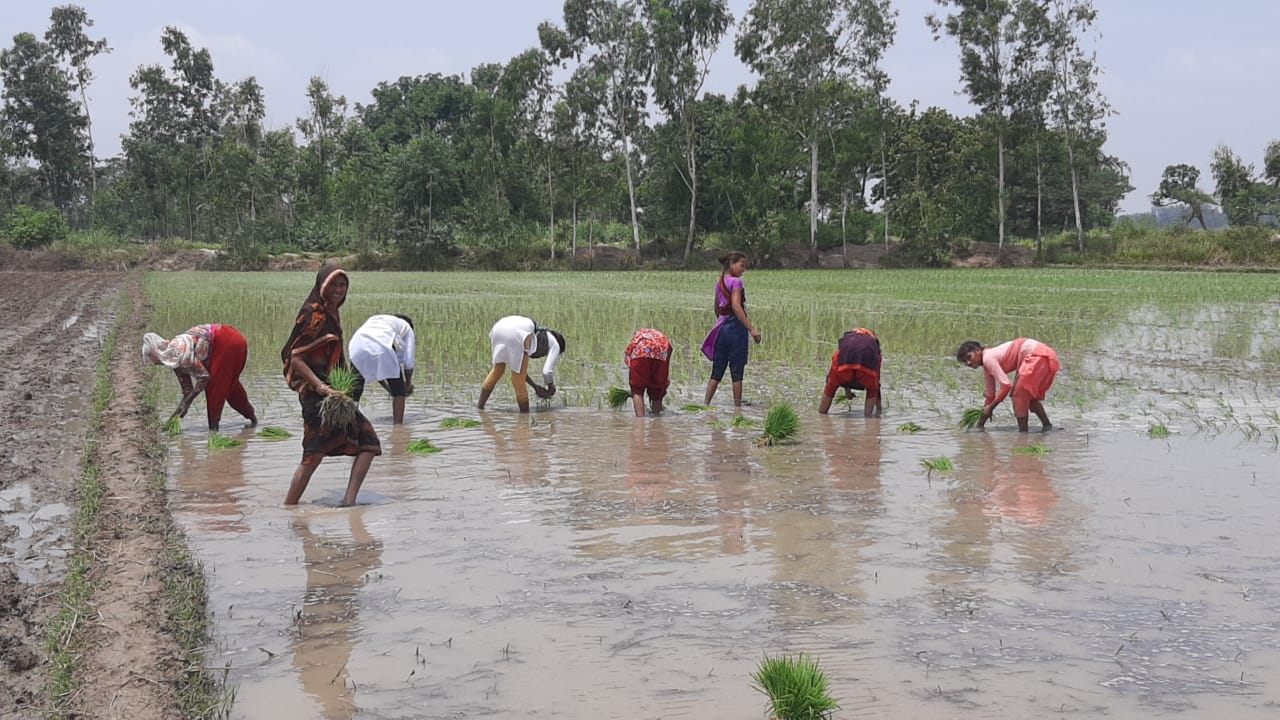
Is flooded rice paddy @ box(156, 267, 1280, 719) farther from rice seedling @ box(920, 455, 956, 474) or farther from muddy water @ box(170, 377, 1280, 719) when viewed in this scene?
rice seedling @ box(920, 455, 956, 474)

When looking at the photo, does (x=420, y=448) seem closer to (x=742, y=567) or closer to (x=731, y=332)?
(x=731, y=332)

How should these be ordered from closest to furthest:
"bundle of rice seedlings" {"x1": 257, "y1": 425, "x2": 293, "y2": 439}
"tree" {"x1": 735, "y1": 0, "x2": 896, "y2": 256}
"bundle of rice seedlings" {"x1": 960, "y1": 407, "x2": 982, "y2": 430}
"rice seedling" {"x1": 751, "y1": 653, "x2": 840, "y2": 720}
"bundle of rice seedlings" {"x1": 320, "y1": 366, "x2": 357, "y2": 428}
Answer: "rice seedling" {"x1": 751, "y1": 653, "x2": 840, "y2": 720} → "bundle of rice seedlings" {"x1": 320, "y1": 366, "x2": 357, "y2": 428} → "bundle of rice seedlings" {"x1": 257, "y1": 425, "x2": 293, "y2": 439} → "bundle of rice seedlings" {"x1": 960, "y1": 407, "x2": 982, "y2": 430} → "tree" {"x1": 735, "y1": 0, "x2": 896, "y2": 256}

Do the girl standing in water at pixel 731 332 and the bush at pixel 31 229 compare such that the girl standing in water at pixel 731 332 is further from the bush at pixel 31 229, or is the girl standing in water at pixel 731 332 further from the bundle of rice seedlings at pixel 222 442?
the bush at pixel 31 229

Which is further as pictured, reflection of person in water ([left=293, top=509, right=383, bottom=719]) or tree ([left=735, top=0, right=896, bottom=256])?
tree ([left=735, top=0, right=896, bottom=256])

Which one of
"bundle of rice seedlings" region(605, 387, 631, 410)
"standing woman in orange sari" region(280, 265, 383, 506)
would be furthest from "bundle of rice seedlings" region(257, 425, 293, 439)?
"bundle of rice seedlings" region(605, 387, 631, 410)

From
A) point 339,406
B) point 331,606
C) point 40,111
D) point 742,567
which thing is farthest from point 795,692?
point 40,111

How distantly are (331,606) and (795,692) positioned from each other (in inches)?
86.4

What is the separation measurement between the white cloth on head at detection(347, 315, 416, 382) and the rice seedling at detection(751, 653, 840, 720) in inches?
244

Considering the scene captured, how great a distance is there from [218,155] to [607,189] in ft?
66.4

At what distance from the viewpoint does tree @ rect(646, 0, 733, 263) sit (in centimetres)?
5334

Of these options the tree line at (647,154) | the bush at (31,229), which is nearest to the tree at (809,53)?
the tree line at (647,154)

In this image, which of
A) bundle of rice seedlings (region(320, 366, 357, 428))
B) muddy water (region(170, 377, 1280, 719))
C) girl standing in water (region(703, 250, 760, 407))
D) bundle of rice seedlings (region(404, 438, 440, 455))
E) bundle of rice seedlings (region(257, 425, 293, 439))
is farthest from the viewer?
girl standing in water (region(703, 250, 760, 407))

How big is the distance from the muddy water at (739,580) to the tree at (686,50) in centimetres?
4650

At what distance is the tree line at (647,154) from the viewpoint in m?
52.5
